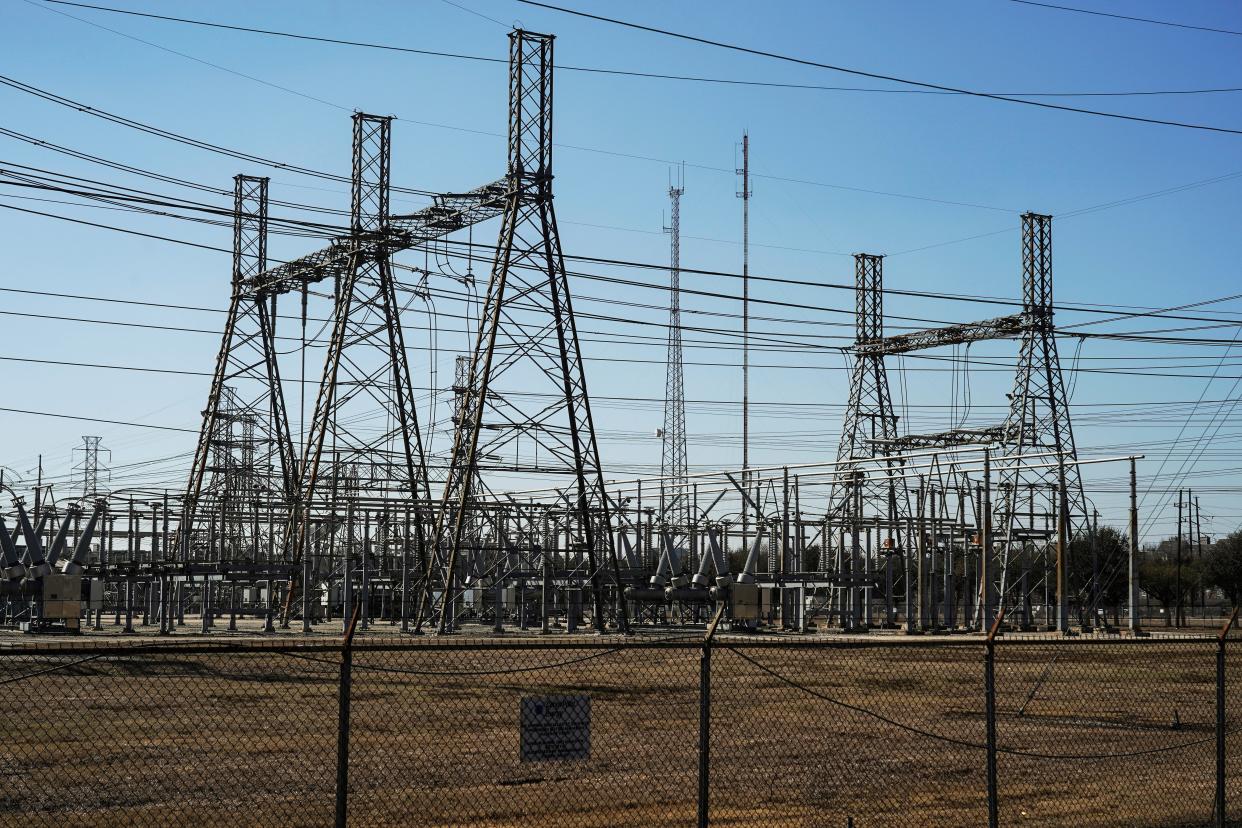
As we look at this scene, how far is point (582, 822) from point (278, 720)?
5973mm

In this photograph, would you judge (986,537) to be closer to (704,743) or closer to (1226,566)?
(704,743)

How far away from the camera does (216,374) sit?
134ft

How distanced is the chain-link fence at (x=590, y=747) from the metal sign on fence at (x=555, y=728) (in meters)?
0.01

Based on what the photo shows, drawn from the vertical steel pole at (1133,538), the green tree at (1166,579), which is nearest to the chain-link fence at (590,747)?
the vertical steel pole at (1133,538)

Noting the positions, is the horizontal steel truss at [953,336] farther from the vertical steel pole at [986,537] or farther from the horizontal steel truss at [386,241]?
the horizontal steel truss at [386,241]

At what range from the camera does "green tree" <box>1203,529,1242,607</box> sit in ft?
275

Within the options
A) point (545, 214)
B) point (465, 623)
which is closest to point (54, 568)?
point (465, 623)

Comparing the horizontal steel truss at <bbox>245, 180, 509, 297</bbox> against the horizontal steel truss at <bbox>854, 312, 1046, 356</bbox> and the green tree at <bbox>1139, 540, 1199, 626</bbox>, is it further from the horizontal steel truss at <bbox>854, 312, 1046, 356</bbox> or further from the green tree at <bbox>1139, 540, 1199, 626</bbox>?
the green tree at <bbox>1139, 540, 1199, 626</bbox>

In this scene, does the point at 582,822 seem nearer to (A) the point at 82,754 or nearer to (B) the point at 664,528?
(A) the point at 82,754

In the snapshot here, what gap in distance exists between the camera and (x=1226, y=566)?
281ft

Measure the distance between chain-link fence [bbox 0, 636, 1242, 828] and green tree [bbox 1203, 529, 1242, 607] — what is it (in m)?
69.2

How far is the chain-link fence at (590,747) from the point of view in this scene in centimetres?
996

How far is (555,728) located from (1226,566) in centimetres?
8626

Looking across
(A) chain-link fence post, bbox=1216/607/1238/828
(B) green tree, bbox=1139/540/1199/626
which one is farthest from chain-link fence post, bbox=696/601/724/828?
(B) green tree, bbox=1139/540/1199/626
